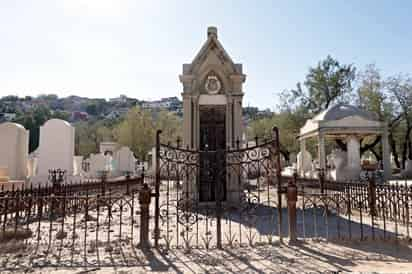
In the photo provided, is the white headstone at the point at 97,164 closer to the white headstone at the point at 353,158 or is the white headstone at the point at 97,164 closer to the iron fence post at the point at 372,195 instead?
the white headstone at the point at 353,158

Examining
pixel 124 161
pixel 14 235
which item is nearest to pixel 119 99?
pixel 124 161

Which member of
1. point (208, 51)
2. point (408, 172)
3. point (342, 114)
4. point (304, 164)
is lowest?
point (408, 172)

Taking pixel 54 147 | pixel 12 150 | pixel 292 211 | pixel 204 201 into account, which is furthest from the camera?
pixel 54 147

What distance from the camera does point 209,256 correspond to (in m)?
5.55

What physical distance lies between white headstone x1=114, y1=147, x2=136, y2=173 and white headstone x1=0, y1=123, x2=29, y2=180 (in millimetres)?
13874

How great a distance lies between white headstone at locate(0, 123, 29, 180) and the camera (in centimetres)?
1394

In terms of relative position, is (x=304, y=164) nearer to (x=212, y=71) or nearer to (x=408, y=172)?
(x=408, y=172)

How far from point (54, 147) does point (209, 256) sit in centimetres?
1252

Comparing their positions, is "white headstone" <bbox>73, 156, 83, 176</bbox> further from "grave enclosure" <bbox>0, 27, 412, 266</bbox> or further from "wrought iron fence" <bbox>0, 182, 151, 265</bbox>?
"wrought iron fence" <bbox>0, 182, 151, 265</bbox>

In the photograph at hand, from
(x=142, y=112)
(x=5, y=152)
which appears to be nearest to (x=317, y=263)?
(x=5, y=152)

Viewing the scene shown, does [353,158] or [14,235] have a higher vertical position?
[353,158]

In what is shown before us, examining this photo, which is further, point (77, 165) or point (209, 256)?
point (77, 165)

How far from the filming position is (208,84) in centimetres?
1155

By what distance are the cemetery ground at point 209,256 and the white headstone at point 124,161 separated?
70.3 feet
